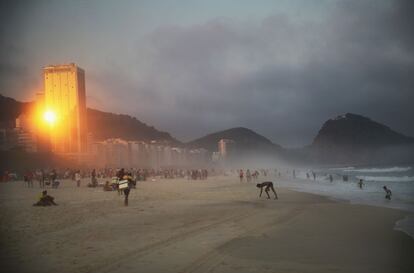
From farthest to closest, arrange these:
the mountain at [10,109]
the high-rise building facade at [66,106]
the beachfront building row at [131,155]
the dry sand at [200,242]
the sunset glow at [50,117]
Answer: the mountain at [10,109]
the beachfront building row at [131,155]
the sunset glow at [50,117]
the high-rise building facade at [66,106]
the dry sand at [200,242]

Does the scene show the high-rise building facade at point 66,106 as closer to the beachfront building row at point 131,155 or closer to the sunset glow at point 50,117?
the sunset glow at point 50,117

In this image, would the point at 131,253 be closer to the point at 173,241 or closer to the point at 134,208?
the point at 173,241

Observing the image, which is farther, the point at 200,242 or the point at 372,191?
the point at 372,191

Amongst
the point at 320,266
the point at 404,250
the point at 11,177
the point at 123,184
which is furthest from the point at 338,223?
the point at 11,177

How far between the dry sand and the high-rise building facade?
63.4 meters

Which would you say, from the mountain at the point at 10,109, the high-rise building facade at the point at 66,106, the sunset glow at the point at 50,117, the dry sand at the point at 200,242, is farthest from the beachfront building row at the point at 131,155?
the dry sand at the point at 200,242

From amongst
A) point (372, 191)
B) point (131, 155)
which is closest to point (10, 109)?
point (131, 155)

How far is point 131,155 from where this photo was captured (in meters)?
103

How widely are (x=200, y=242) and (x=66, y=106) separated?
7363 cm

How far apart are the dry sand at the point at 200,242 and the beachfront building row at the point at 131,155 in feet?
209

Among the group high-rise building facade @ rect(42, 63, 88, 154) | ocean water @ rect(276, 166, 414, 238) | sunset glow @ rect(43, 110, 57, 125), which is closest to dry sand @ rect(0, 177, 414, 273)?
ocean water @ rect(276, 166, 414, 238)

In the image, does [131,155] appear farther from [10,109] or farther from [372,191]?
[372,191]

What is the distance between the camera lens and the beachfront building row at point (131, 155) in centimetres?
8675

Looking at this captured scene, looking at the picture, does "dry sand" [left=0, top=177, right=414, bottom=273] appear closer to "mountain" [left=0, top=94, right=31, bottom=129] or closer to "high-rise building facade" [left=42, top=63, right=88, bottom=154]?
"high-rise building facade" [left=42, top=63, right=88, bottom=154]
